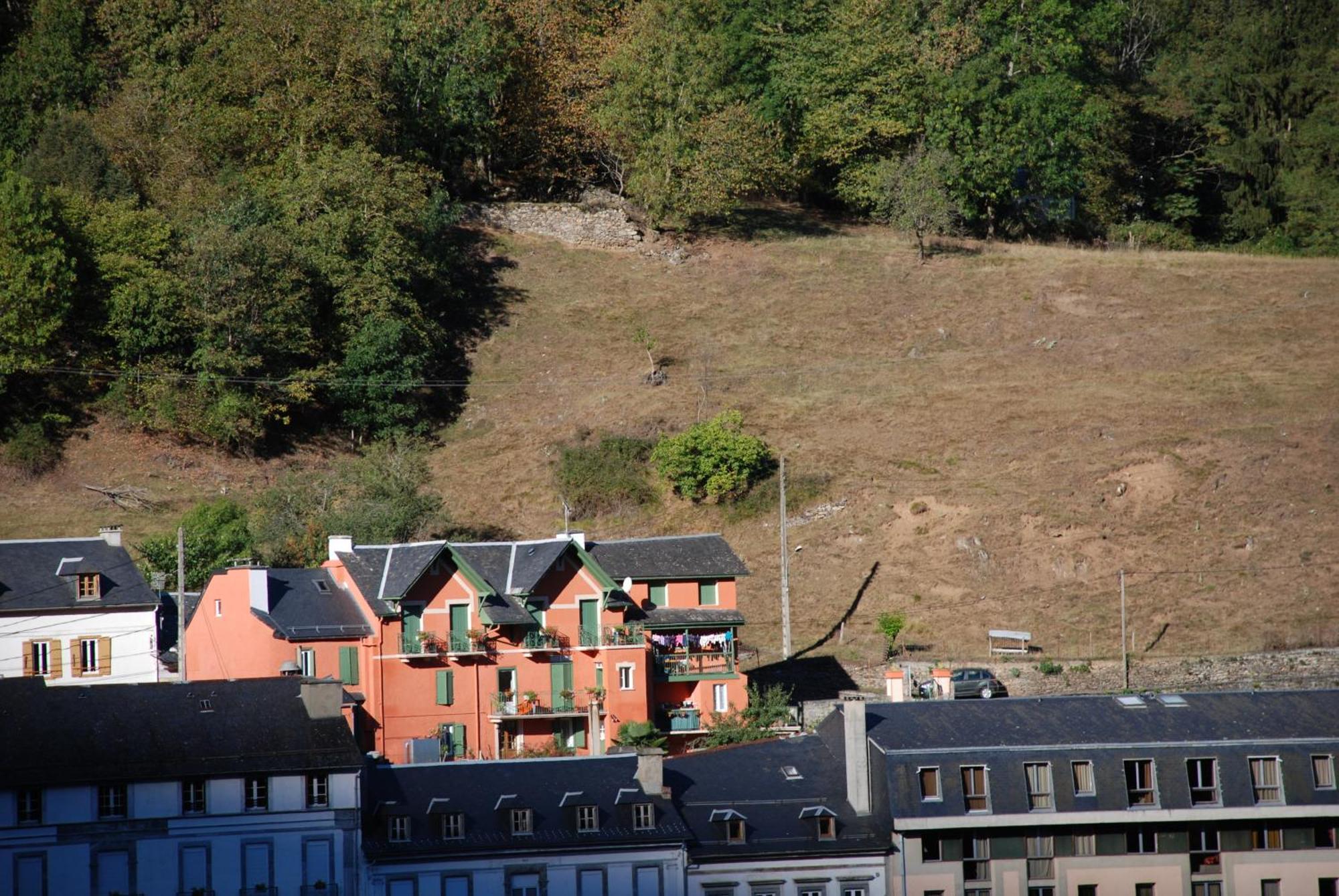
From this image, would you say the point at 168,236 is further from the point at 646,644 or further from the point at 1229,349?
the point at 1229,349

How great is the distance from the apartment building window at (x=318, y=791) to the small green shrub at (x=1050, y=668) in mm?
28211

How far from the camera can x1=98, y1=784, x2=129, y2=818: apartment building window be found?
39812 mm

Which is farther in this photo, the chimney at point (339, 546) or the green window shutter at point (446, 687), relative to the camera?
the chimney at point (339, 546)

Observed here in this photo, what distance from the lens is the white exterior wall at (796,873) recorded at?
1618 inches

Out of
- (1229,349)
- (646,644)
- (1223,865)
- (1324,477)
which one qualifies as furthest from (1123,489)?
(1223,865)

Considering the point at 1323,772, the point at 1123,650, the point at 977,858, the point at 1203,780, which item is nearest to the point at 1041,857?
the point at 977,858

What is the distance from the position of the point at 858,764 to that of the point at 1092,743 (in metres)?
5.54

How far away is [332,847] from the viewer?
132 ft

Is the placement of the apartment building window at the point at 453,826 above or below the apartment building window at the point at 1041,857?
above

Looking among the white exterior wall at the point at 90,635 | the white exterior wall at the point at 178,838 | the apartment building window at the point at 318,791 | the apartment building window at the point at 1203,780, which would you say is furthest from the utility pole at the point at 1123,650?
the white exterior wall at the point at 90,635

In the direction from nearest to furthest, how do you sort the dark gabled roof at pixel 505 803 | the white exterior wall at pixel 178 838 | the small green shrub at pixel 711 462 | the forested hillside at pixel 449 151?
the white exterior wall at pixel 178 838
the dark gabled roof at pixel 505 803
the small green shrub at pixel 711 462
the forested hillside at pixel 449 151

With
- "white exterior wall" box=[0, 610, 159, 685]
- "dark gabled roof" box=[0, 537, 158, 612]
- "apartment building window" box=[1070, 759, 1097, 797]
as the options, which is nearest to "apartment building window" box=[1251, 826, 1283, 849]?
"apartment building window" box=[1070, 759, 1097, 797]

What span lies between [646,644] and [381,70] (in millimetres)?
45077

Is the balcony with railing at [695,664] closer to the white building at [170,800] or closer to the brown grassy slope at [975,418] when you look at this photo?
the brown grassy slope at [975,418]
